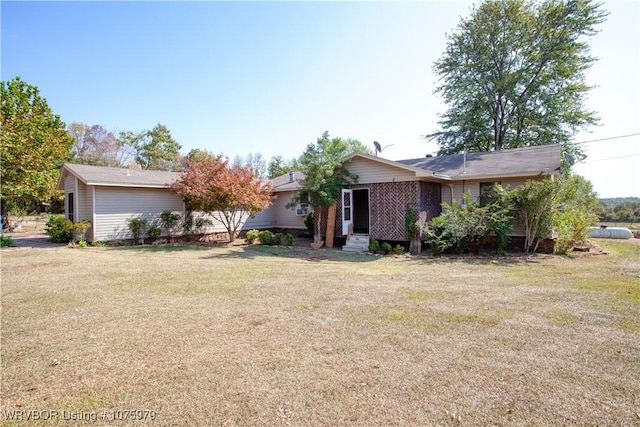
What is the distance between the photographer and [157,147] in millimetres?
38531

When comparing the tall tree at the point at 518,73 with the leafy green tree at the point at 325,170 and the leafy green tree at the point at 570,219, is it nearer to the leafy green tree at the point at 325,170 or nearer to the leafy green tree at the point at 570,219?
the leafy green tree at the point at 570,219

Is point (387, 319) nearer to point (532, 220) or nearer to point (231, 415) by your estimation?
point (231, 415)

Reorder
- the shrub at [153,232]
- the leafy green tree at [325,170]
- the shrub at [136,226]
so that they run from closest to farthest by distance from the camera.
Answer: the leafy green tree at [325,170], the shrub at [136,226], the shrub at [153,232]

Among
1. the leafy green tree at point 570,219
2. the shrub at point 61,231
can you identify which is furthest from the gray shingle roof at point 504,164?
the shrub at point 61,231

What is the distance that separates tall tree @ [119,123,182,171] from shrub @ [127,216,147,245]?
25.5 metres

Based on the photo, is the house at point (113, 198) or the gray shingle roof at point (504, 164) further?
the house at point (113, 198)

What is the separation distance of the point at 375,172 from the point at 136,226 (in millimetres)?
10255

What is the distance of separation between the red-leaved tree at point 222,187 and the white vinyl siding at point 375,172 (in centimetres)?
405

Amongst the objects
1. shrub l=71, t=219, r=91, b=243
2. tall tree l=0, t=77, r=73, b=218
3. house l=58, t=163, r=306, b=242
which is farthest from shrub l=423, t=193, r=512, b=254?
tall tree l=0, t=77, r=73, b=218

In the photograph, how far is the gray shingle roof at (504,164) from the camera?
1180 centimetres

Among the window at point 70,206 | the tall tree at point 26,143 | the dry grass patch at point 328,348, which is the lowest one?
the dry grass patch at point 328,348

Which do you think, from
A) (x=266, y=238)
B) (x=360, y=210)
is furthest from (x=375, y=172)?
(x=266, y=238)

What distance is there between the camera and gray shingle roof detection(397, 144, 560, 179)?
1180 centimetres

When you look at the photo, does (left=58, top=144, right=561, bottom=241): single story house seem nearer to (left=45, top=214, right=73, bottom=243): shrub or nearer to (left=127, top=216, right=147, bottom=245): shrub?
(left=127, top=216, right=147, bottom=245): shrub
